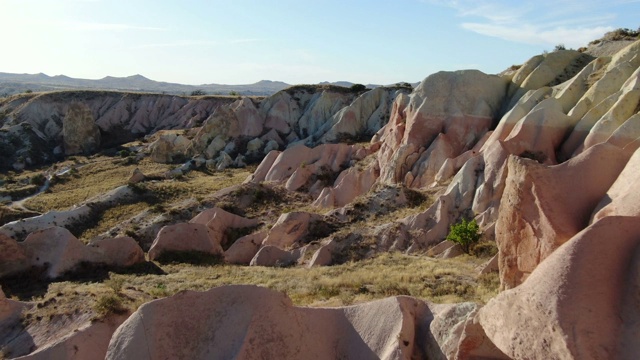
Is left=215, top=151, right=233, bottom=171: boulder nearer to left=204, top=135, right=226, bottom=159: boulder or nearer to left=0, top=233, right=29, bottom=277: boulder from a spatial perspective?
left=204, top=135, right=226, bottom=159: boulder

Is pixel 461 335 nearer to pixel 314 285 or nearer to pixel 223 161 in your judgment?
pixel 314 285

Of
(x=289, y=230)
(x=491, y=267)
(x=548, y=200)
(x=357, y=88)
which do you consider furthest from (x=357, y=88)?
(x=548, y=200)

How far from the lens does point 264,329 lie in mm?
8953

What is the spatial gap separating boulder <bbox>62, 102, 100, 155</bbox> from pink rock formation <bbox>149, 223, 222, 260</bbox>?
55310mm

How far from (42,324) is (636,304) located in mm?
13315

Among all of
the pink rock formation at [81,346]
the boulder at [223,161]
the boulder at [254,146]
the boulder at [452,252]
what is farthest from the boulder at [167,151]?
the pink rock formation at [81,346]

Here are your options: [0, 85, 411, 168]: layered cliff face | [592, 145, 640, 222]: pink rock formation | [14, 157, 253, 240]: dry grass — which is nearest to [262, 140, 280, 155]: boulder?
[0, 85, 411, 168]: layered cliff face

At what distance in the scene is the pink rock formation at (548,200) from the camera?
9.38 meters

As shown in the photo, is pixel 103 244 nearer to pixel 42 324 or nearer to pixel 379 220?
pixel 42 324

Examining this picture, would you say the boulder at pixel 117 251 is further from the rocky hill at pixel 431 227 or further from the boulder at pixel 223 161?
the boulder at pixel 223 161

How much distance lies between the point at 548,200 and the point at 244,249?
57.6 feet

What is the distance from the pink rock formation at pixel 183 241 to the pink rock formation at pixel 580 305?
17.9 meters

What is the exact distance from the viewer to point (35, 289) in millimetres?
17422

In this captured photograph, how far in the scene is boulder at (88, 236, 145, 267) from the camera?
65.6 feet
